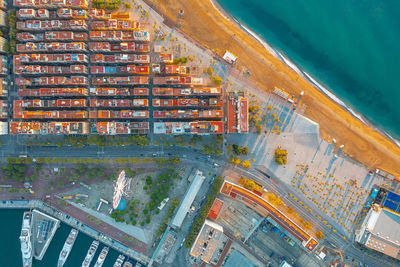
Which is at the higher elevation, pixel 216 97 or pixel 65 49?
pixel 216 97

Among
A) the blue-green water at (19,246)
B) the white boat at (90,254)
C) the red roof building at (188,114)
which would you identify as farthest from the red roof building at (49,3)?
the white boat at (90,254)

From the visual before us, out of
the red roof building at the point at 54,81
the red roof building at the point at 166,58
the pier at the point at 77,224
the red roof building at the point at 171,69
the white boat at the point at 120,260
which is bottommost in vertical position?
the white boat at the point at 120,260

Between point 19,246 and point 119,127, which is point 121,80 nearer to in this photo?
point 119,127

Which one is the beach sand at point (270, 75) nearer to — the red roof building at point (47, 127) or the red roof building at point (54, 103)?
the red roof building at point (54, 103)

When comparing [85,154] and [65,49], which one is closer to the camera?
[65,49]

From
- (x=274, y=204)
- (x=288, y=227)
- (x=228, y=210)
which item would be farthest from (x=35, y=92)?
(x=288, y=227)

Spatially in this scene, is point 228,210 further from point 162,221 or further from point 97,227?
point 97,227

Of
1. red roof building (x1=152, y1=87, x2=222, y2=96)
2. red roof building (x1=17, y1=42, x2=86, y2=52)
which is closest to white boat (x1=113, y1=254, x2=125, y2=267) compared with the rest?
red roof building (x1=152, y1=87, x2=222, y2=96)
